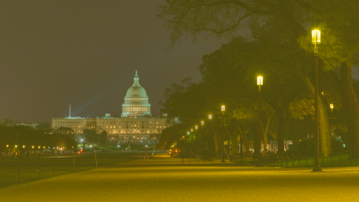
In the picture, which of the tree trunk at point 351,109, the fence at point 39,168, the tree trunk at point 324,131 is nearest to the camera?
the fence at point 39,168

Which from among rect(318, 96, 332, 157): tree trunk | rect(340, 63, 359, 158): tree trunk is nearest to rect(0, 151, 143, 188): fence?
rect(318, 96, 332, 157): tree trunk

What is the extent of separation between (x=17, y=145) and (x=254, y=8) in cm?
9045

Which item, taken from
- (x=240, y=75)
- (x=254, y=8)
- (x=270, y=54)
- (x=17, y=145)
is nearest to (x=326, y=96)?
(x=240, y=75)

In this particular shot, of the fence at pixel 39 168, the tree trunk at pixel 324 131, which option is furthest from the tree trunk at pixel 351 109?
the fence at pixel 39 168

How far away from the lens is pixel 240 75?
46844mm

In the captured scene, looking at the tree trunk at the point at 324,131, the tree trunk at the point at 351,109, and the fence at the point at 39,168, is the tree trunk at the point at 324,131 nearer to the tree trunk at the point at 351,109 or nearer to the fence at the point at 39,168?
the tree trunk at the point at 351,109

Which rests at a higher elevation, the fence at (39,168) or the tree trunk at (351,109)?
the tree trunk at (351,109)

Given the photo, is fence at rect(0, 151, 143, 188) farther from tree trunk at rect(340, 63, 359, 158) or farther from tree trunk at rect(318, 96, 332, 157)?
tree trunk at rect(340, 63, 359, 158)

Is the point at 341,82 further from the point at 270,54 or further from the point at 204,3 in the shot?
the point at 204,3

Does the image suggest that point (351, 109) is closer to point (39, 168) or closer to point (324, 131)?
point (324, 131)

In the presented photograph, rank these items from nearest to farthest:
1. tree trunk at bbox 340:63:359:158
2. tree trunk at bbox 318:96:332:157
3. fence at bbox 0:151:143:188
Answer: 1. fence at bbox 0:151:143:188
2. tree trunk at bbox 340:63:359:158
3. tree trunk at bbox 318:96:332:157

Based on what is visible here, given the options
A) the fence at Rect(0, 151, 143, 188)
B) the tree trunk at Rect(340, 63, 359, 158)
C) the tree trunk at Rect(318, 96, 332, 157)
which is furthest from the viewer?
the tree trunk at Rect(318, 96, 332, 157)

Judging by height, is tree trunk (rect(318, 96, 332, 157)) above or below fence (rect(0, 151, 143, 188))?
above

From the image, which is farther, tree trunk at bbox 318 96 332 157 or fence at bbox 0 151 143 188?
tree trunk at bbox 318 96 332 157
